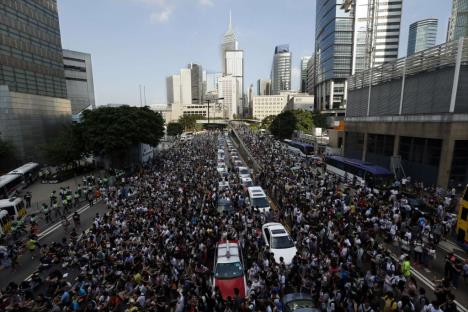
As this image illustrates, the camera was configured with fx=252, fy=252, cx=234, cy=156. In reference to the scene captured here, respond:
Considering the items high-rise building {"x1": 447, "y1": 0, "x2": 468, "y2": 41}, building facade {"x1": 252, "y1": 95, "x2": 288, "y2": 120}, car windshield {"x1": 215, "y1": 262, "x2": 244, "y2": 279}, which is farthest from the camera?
building facade {"x1": 252, "y1": 95, "x2": 288, "y2": 120}

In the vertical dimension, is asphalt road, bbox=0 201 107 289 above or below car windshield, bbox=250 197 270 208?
below

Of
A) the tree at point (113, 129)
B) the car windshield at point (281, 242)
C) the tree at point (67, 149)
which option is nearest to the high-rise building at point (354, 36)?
the tree at point (113, 129)

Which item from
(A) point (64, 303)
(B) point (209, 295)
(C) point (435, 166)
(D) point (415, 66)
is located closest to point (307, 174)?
(C) point (435, 166)

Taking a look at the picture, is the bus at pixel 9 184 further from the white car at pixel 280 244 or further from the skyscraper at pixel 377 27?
the skyscraper at pixel 377 27

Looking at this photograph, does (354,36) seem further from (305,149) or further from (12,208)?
(12,208)

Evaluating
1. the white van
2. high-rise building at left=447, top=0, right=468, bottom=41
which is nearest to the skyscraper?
high-rise building at left=447, top=0, right=468, bottom=41

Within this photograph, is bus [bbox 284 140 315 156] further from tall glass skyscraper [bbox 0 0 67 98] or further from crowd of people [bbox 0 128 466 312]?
tall glass skyscraper [bbox 0 0 67 98]
